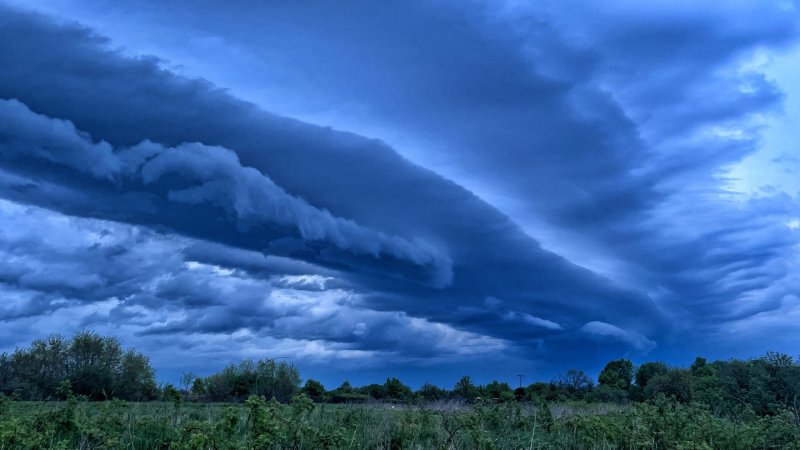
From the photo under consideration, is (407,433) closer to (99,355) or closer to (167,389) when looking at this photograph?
(167,389)

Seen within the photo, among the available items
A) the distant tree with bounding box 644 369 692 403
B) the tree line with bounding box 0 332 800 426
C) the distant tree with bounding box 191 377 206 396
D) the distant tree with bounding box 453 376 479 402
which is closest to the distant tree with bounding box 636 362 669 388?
the tree line with bounding box 0 332 800 426

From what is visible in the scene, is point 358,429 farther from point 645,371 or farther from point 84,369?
point 645,371

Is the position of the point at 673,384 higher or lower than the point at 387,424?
higher

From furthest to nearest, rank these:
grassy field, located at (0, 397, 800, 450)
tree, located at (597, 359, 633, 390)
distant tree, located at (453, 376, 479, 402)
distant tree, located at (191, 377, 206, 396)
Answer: tree, located at (597, 359, 633, 390), distant tree, located at (453, 376, 479, 402), distant tree, located at (191, 377, 206, 396), grassy field, located at (0, 397, 800, 450)

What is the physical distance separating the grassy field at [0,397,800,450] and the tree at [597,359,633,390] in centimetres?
4618

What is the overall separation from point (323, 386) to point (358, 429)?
23769 mm

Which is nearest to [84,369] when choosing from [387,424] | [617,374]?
[387,424]

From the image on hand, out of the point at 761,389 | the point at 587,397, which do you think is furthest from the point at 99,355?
the point at 761,389

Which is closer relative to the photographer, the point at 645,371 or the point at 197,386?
the point at 197,386

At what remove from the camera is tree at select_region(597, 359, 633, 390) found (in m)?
63.8

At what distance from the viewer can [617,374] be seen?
6850 centimetres

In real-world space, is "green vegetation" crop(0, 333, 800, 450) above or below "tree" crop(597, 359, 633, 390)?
below

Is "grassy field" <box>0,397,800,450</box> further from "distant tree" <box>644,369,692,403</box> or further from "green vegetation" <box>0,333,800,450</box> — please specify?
"distant tree" <box>644,369,692,403</box>

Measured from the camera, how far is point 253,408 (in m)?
11.3
